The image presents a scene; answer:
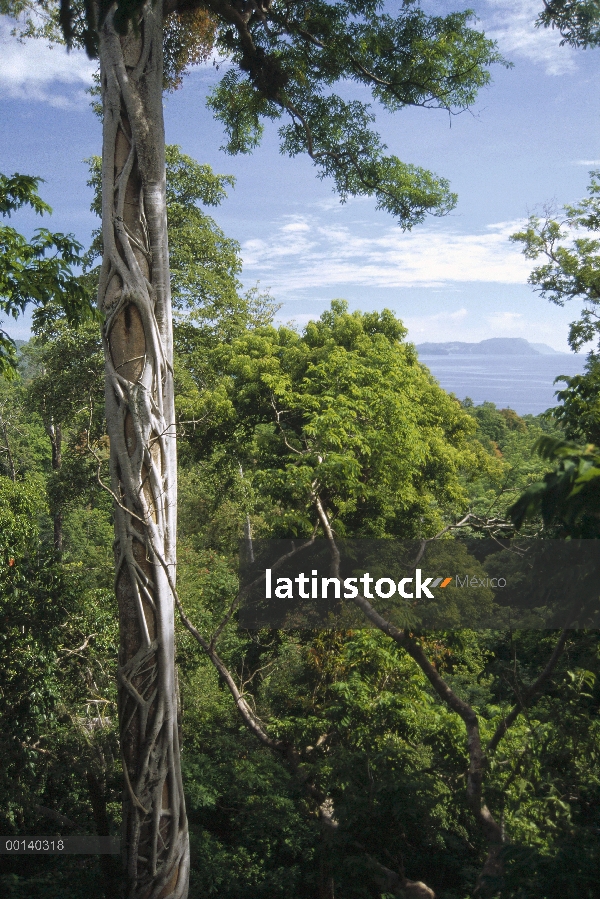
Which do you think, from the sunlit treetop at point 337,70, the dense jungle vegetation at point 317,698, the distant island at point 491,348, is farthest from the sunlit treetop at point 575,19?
the distant island at point 491,348

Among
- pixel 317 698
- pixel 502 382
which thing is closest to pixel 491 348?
pixel 502 382

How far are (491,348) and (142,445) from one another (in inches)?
4067

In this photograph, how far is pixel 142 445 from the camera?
3801 millimetres

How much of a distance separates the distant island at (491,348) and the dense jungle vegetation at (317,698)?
6672 cm

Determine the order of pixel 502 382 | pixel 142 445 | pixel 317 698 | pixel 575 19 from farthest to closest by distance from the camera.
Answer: pixel 502 382, pixel 317 698, pixel 575 19, pixel 142 445

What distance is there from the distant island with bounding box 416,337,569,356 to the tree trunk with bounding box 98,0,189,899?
2822 inches

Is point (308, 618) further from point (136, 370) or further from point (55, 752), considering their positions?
point (136, 370)

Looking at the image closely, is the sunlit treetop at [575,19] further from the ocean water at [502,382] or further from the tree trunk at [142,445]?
the ocean water at [502,382]

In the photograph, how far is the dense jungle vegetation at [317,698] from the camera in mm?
4027

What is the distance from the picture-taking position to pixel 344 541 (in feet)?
25.5

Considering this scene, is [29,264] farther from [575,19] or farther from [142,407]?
[575,19]

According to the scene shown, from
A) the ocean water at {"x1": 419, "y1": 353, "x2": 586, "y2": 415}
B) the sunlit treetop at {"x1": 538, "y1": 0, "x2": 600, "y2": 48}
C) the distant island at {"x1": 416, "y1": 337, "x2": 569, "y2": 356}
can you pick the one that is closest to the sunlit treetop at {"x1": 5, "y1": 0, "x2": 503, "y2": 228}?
the sunlit treetop at {"x1": 538, "y1": 0, "x2": 600, "y2": 48}

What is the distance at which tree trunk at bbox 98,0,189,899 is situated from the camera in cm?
366

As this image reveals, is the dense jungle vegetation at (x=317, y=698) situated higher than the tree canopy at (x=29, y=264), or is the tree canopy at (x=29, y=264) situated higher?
the tree canopy at (x=29, y=264)
